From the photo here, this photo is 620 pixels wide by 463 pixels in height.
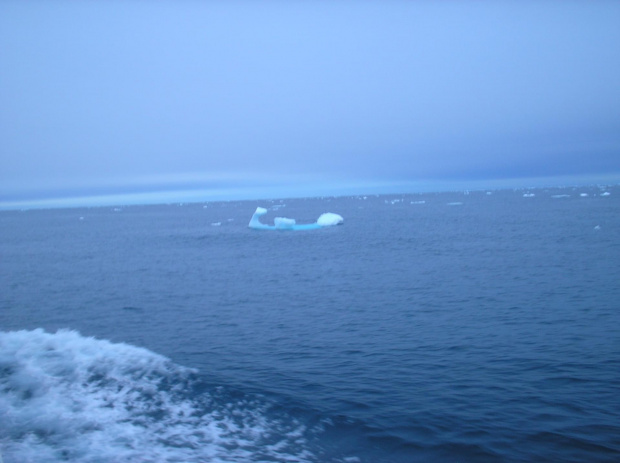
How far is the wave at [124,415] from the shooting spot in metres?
6.57

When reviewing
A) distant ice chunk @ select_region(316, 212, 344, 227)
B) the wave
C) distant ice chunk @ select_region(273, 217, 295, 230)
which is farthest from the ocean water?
distant ice chunk @ select_region(316, 212, 344, 227)

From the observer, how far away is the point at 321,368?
10.0 meters

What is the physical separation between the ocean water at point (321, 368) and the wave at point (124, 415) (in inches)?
1.4

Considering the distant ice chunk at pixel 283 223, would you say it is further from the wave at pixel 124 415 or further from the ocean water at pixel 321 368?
the wave at pixel 124 415

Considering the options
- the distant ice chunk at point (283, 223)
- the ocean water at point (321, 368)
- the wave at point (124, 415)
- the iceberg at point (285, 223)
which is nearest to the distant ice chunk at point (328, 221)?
the iceberg at point (285, 223)

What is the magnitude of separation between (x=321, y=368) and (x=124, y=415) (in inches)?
153

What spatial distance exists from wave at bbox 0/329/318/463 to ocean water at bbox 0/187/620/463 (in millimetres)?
35

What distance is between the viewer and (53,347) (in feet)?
35.6

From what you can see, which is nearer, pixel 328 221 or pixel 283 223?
pixel 283 223

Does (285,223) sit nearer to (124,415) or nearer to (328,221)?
(328,221)

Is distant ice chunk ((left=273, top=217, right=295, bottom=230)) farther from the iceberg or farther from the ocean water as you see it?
the ocean water

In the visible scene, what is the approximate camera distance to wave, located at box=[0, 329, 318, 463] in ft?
21.6

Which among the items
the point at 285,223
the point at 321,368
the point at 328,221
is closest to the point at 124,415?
the point at 321,368

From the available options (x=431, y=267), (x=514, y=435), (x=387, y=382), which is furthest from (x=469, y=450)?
(x=431, y=267)
